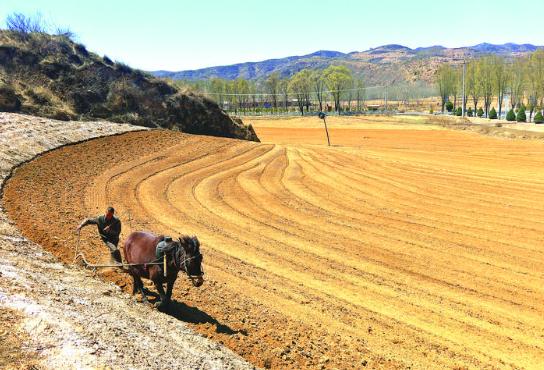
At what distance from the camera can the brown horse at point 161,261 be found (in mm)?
8016

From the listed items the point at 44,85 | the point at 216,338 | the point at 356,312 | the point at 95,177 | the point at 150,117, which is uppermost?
the point at 44,85

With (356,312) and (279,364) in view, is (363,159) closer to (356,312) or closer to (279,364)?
(356,312)

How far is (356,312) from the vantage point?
10750 millimetres

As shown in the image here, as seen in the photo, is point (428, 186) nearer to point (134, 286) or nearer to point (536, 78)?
point (134, 286)

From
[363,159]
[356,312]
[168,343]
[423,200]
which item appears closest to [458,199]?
[423,200]

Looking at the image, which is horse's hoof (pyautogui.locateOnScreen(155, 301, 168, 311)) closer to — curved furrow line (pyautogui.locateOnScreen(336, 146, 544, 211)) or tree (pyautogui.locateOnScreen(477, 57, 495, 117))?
curved furrow line (pyautogui.locateOnScreen(336, 146, 544, 211))

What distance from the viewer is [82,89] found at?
31.0 metres

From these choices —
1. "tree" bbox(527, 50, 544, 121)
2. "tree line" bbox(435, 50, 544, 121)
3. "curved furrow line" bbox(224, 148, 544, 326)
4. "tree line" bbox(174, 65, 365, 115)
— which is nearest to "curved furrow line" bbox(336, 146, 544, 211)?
"curved furrow line" bbox(224, 148, 544, 326)

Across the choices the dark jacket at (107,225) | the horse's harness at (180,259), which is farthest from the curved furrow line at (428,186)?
the dark jacket at (107,225)

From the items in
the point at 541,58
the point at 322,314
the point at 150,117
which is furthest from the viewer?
the point at 541,58

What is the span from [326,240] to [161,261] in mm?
8076

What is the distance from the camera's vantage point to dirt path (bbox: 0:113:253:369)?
587cm

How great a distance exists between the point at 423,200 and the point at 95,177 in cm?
1468

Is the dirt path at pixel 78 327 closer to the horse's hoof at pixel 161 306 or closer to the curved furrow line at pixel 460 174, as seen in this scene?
the horse's hoof at pixel 161 306
